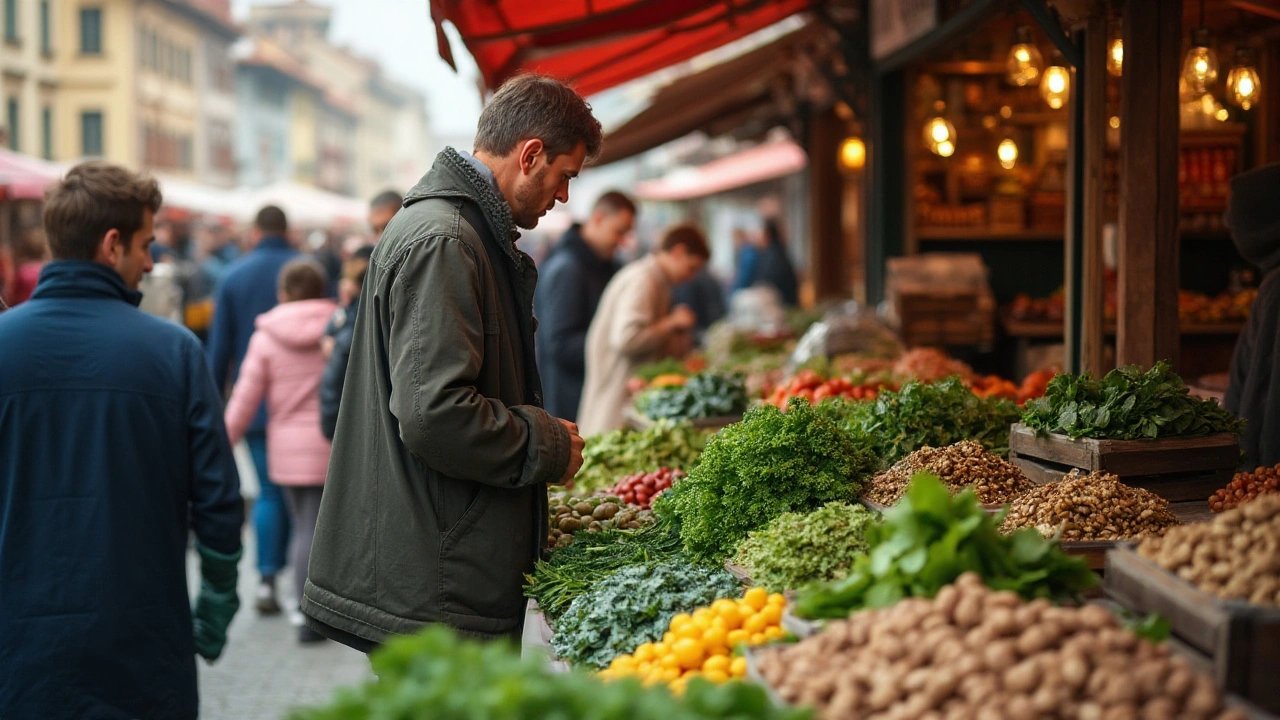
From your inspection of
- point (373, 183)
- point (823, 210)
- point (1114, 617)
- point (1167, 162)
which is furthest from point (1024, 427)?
point (373, 183)

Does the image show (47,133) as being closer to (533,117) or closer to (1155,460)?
(533,117)

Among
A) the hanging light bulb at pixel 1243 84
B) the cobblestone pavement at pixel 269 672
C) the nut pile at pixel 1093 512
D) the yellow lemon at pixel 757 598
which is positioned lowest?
the cobblestone pavement at pixel 269 672

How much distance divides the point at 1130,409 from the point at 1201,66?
2.80 metres

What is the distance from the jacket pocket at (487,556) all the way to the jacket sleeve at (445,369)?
13 centimetres

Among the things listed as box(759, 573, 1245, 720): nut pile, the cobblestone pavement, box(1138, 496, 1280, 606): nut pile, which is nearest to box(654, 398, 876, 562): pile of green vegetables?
box(1138, 496, 1280, 606): nut pile

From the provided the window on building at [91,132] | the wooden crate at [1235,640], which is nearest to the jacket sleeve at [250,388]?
the wooden crate at [1235,640]

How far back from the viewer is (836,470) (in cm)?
379

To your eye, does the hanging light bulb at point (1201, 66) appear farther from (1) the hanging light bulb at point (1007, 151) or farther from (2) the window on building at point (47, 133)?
(2) the window on building at point (47, 133)

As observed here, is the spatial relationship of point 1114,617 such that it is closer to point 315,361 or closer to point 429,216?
point 429,216

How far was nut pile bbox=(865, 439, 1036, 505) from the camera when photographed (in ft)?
12.4

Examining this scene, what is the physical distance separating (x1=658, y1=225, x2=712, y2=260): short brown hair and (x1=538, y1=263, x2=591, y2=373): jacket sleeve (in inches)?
23.0

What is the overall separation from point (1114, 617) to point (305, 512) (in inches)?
217

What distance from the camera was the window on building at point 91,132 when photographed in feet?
131

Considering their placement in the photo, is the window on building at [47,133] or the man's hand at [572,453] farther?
the window on building at [47,133]
